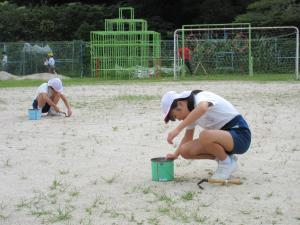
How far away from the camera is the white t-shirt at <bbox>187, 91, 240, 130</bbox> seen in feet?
19.6

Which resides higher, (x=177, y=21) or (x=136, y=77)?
(x=177, y=21)

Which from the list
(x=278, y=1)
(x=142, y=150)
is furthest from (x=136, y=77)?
(x=142, y=150)

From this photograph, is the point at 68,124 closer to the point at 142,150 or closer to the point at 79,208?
the point at 142,150

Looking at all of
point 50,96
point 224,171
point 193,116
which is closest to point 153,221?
point 193,116

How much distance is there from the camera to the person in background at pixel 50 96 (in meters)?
11.7

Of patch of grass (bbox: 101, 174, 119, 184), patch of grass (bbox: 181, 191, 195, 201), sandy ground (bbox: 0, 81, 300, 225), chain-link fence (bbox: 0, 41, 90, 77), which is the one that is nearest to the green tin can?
sandy ground (bbox: 0, 81, 300, 225)

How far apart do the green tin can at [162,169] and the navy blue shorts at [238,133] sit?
0.62 m

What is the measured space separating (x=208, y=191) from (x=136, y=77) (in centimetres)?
2336

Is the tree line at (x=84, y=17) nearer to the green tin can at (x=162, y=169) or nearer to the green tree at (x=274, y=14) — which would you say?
the green tree at (x=274, y=14)

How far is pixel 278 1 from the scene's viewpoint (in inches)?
1558

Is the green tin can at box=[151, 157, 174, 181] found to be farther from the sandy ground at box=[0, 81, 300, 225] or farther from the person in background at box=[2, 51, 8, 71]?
the person in background at box=[2, 51, 8, 71]

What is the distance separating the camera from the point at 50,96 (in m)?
11.9

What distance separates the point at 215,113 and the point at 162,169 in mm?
753

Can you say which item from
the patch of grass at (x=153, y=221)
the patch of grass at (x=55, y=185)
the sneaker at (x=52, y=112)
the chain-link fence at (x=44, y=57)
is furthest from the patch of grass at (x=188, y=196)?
the chain-link fence at (x=44, y=57)
